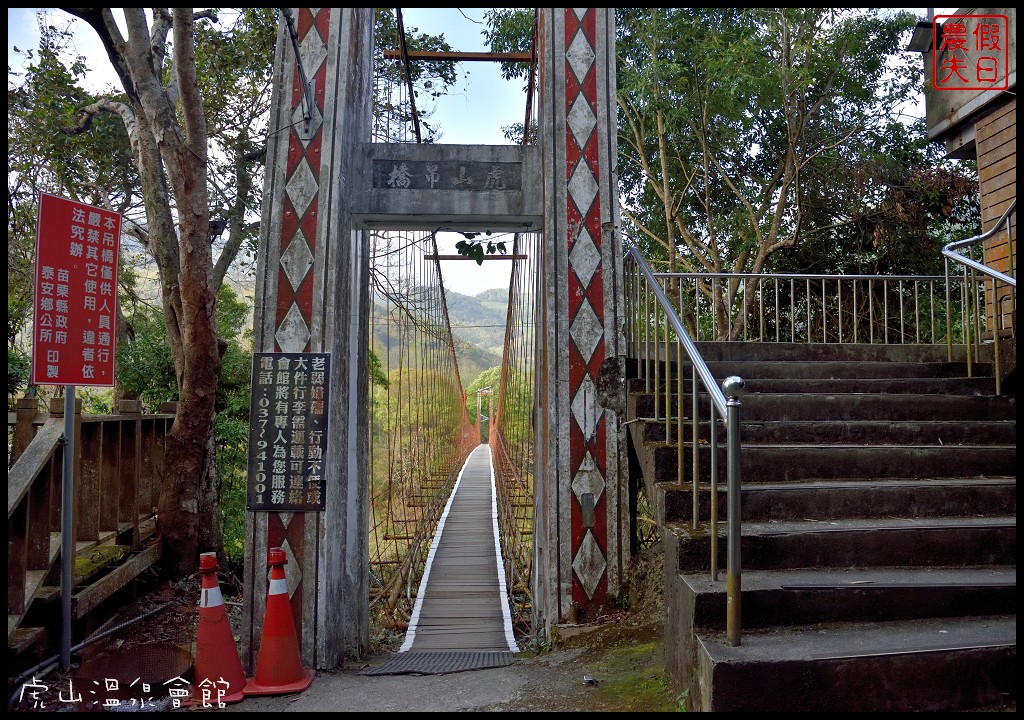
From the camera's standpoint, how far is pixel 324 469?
3258 millimetres

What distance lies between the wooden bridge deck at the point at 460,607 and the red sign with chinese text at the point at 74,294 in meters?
1.85

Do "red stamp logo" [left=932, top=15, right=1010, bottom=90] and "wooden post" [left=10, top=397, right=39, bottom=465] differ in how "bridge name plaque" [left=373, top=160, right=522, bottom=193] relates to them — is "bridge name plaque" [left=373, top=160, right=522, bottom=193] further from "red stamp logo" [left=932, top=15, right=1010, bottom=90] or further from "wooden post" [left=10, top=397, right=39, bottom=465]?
"red stamp logo" [left=932, top=15, right=1010, bottom=90]

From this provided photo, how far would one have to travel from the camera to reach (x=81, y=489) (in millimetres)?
3965

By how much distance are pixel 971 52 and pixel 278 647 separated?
20.8 ft

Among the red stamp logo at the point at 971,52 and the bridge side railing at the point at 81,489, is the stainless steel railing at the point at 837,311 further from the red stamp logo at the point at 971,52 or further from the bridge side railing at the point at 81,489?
the bridge side railing at the point at 81,489

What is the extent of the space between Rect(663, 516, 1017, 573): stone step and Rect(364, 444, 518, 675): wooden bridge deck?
1354mm

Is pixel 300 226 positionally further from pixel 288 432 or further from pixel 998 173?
pixel 998 173

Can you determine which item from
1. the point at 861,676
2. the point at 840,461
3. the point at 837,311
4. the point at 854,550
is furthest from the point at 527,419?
the point at 861,676

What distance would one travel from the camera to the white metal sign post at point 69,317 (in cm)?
290

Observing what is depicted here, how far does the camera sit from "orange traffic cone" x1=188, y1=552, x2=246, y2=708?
8.55 feet

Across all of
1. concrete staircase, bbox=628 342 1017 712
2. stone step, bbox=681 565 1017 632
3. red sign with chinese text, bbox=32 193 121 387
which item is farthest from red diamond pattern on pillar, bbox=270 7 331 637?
stone step, bbox=681 565 1017 632

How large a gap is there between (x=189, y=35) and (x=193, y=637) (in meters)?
3.51

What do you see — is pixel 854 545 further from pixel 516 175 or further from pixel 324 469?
pixel 516 175

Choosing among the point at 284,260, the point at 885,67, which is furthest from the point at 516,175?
the point at 885,67
